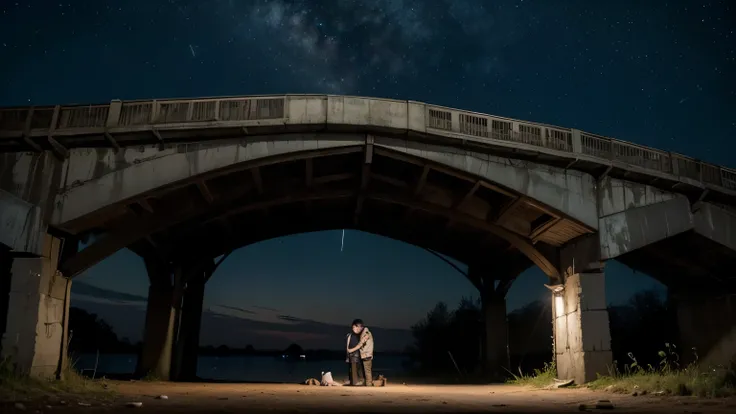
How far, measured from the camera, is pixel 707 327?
2562 centimetres

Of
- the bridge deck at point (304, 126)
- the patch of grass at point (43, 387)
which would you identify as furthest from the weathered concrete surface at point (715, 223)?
the patch of grass at point (43, 387)

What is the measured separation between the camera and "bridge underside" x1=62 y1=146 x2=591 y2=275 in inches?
744

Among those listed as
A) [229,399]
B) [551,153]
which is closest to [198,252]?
[229,399]

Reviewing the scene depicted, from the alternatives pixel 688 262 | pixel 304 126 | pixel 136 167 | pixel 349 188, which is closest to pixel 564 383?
pixel 688 262

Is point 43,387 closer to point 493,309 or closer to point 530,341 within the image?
point 493,309

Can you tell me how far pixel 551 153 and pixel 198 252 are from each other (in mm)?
16782

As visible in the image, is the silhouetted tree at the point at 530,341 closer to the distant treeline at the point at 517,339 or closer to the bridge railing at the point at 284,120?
the distant treeline at the point at 517,339

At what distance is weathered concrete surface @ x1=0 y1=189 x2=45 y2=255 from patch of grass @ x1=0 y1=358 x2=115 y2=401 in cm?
308

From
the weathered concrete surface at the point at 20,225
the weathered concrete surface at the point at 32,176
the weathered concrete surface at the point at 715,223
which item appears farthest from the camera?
the weathered concrete surface at the point at 715,223

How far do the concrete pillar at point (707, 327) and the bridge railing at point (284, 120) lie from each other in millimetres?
6701

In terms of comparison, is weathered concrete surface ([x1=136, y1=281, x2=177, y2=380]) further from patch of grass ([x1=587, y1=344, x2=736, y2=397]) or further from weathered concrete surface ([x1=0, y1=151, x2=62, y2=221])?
patch of grass ([x1=587, y1=344, x2=736, y2=397])

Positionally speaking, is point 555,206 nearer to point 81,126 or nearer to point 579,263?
point 579,263

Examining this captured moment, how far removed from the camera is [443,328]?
1905 inches

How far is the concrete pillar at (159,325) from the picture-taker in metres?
25.8
